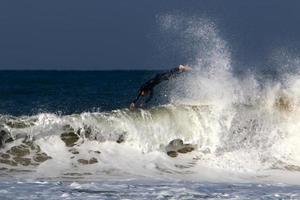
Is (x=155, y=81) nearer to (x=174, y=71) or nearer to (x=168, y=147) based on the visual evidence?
(x=174, y=71)

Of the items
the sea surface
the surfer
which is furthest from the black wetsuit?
the sea surface

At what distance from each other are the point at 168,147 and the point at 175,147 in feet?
0.63

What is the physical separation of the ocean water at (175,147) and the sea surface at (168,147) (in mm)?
23

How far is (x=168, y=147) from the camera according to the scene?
15.7m

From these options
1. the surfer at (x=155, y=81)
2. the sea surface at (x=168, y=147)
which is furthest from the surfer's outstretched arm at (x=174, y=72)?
the sea surface at (x=168, y=147)

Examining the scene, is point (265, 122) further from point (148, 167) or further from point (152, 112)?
point (148, 167)

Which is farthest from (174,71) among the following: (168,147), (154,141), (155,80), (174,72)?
(168,147)

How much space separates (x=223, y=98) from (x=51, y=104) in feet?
57.9

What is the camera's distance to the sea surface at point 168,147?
11.3 metres

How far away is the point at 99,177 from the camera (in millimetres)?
12617

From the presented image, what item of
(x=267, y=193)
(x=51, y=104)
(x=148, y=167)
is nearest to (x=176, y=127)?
(x=148, y=167)

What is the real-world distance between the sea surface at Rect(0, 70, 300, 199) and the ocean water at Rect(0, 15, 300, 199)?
0.02 metres

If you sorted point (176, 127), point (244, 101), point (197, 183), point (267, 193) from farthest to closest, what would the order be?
point (244, 101) < point (176, 127) < point (197, 183) < point (267, 193)

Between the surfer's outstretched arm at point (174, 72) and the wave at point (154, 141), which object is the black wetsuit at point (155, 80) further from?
the wave at point (154, 141)
